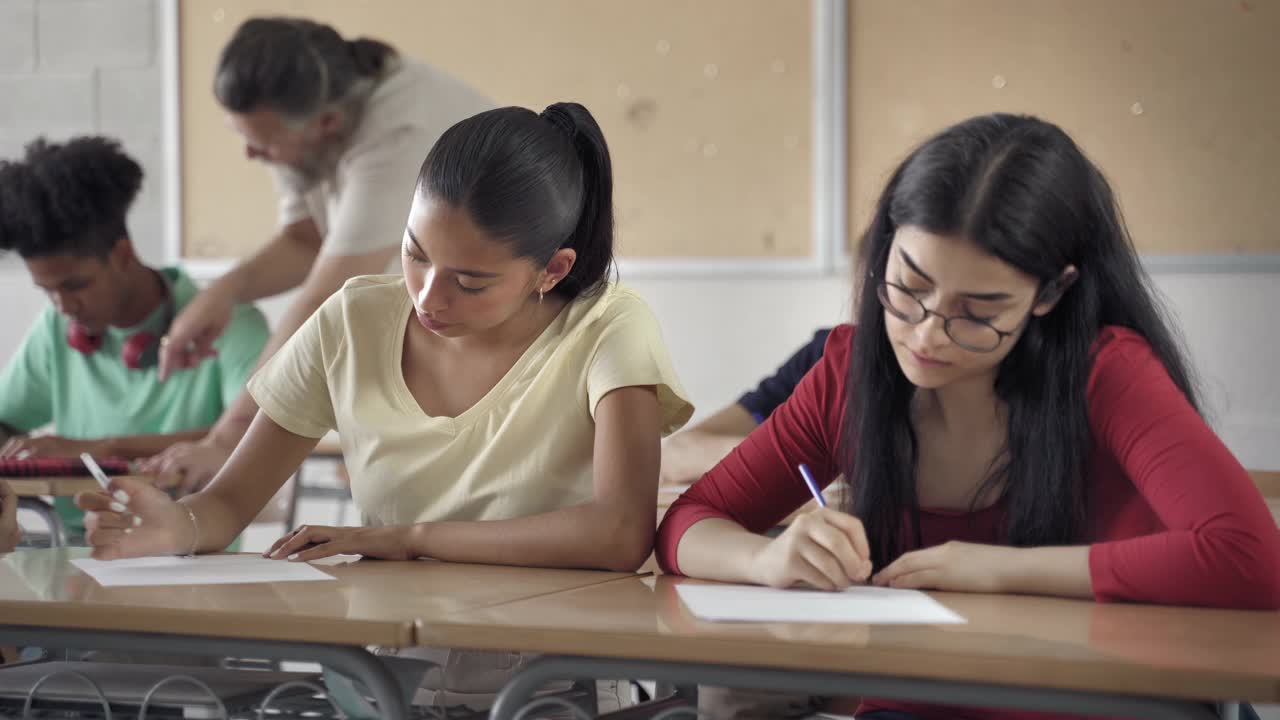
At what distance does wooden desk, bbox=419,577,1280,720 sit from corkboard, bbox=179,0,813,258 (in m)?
2.76

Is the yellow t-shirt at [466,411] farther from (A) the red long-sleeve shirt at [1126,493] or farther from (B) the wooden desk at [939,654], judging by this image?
(B) the wooden desk at [939,654]

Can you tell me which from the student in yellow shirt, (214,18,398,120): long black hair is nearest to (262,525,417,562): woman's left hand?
the student in yellow shirt

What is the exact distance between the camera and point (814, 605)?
1134 mm

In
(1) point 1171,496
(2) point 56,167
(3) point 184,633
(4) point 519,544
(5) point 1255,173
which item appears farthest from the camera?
(5) point 1255,173

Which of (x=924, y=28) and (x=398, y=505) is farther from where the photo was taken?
(x=924, y=28)

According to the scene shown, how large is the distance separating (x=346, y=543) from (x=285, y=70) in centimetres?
136


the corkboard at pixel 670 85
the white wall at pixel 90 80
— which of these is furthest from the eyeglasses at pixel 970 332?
the white wall at pixel 90 80

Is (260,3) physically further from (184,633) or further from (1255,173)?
(184,633)

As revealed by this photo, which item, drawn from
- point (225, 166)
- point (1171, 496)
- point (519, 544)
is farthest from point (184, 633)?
point (225, 166)

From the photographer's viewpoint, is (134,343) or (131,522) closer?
(131,522)

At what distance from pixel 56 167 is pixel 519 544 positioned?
5.86ft

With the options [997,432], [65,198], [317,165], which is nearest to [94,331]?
[65,198]

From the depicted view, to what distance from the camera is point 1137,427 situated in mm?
1280

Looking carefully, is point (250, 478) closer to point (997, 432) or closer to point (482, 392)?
point (482, 392)
